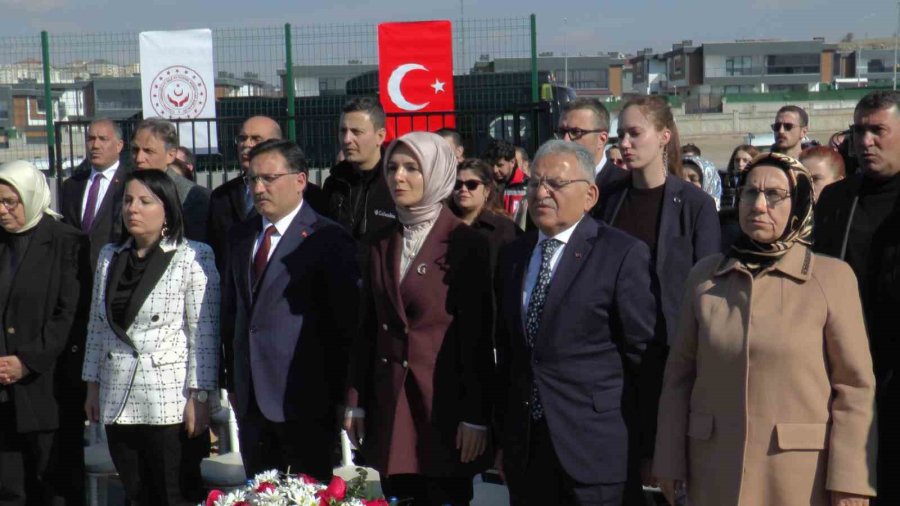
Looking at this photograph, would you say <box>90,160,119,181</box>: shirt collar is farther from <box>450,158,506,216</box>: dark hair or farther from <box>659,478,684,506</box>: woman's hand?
<box>659,478,684,506</box>: woman's hand

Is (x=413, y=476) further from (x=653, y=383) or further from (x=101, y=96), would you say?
(x=101, y=96)

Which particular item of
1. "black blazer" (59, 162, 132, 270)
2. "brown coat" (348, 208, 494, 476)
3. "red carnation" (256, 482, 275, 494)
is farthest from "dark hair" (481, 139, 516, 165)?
"red carnation" (256, 482, 275, 494)

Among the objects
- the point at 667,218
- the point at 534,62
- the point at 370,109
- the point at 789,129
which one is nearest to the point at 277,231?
the point at 370,109

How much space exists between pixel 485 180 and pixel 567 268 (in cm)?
228

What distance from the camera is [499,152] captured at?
7.89 m

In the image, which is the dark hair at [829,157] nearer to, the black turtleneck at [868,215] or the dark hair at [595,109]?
the dark hair at [595,109]

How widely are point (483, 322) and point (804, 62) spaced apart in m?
92.2

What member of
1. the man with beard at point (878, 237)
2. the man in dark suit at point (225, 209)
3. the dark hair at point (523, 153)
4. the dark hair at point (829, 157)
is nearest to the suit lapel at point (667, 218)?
the man with beard at point (878, 237)

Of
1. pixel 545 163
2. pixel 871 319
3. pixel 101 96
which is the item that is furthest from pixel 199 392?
pixel 101 96

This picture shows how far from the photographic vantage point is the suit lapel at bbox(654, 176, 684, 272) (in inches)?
183

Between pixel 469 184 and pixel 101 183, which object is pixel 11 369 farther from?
pixel 469 184

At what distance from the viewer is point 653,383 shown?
4.00 metres

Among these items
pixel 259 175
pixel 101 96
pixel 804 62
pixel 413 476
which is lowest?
pixel 413 476

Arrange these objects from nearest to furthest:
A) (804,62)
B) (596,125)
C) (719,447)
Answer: (719,447), (596,125), (804,62)
